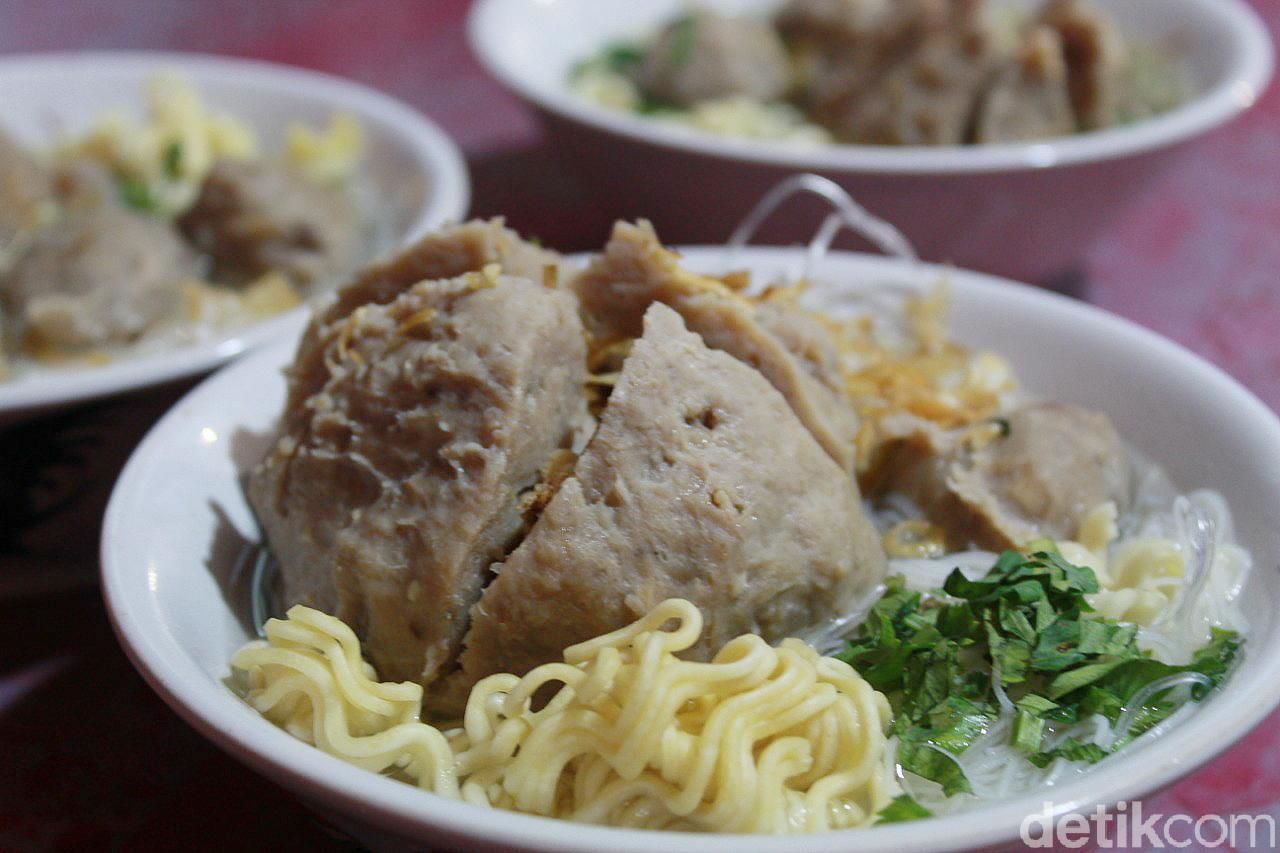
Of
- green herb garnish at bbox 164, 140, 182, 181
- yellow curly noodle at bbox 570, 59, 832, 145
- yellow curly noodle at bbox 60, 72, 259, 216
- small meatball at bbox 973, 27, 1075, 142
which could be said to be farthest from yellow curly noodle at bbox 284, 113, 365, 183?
small meatball at bbox 973, 27, 1075, 142

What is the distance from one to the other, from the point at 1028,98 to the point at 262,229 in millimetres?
2240

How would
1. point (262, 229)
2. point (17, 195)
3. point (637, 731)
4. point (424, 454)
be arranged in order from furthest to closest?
point (17, 195), point (262, 229), point (424, 454), point (637, 731)

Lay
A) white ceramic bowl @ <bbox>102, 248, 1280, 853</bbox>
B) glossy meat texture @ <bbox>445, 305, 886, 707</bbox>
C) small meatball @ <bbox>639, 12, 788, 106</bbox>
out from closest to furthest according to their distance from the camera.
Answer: white ceramic bowl @ <bbox>102, 248, 1280, 853</bbox>, glossy meat texture @ <bbox>445, 305, 886, 707</bbox>, small meatball @ <bbox>639, 12, 788, 106</bbox>

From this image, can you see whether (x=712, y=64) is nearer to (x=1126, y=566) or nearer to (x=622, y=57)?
(x=622, y=57)

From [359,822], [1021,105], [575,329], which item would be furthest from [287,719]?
[1021,105]

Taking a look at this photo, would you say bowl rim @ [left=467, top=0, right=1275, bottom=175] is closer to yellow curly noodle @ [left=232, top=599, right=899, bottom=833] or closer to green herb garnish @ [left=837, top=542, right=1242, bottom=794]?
green herb garnish @ [left=837, top=542, right=1242, bottom=794]

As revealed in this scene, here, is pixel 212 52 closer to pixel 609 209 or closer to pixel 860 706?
pixel 609 209

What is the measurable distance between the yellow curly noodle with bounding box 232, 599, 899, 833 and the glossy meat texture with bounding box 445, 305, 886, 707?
54 mm

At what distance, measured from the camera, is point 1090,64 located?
364cm

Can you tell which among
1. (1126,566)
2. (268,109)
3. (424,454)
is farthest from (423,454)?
(268,109)

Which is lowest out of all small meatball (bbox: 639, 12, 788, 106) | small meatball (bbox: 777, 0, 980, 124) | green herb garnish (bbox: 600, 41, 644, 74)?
green herb garnish (bbox: 600, 41, 644, 74)

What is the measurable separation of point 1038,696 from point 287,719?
1064 mm

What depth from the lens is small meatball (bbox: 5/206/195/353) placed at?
302 cm

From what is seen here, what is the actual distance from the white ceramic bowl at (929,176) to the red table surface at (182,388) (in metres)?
0.25
